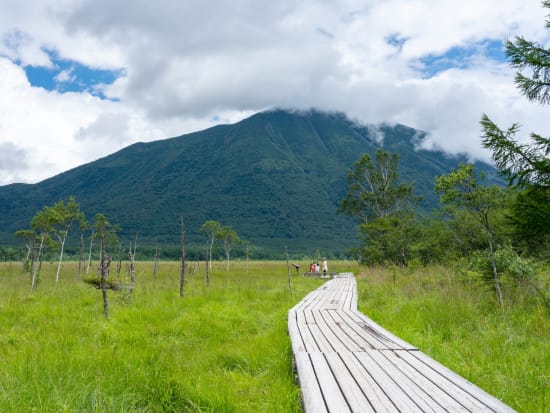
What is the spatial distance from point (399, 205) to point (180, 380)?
37024mm

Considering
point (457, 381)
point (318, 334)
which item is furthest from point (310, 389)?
point (318, 334)

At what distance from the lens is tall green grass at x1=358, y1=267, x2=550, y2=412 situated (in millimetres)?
3773

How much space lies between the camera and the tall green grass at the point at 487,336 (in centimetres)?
377

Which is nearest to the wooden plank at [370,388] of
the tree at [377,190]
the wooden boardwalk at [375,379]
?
the wooden boardwalk at [375,379]

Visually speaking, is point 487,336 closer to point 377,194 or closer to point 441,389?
point 441,389

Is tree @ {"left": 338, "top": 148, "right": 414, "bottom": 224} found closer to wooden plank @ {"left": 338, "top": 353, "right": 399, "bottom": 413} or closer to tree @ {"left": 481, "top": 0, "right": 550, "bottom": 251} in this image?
tree @ {"left": 481, "top": 0, "right": 550, "bottom": 251}

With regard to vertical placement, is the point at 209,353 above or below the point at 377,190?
below

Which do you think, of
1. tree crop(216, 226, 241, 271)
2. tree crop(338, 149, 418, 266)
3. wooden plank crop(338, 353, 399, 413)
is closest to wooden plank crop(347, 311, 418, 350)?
wooden plank crop(338, 353, 399, 413)

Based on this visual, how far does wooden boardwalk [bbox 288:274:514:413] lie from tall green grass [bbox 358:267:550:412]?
0.74m

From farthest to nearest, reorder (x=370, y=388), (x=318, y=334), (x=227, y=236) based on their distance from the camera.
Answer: (x=227, y=236) → (x=318, y=334) → (x=370, y=388)

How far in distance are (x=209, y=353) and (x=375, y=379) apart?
3074 mm

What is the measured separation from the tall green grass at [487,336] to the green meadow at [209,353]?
0.06 feet

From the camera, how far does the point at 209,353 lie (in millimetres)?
5523

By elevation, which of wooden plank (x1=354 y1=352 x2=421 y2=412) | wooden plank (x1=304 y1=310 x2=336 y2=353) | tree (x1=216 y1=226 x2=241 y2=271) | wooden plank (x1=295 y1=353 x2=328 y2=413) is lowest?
wooden plank (x1=304 y1=310 x2=336 y2=353)
